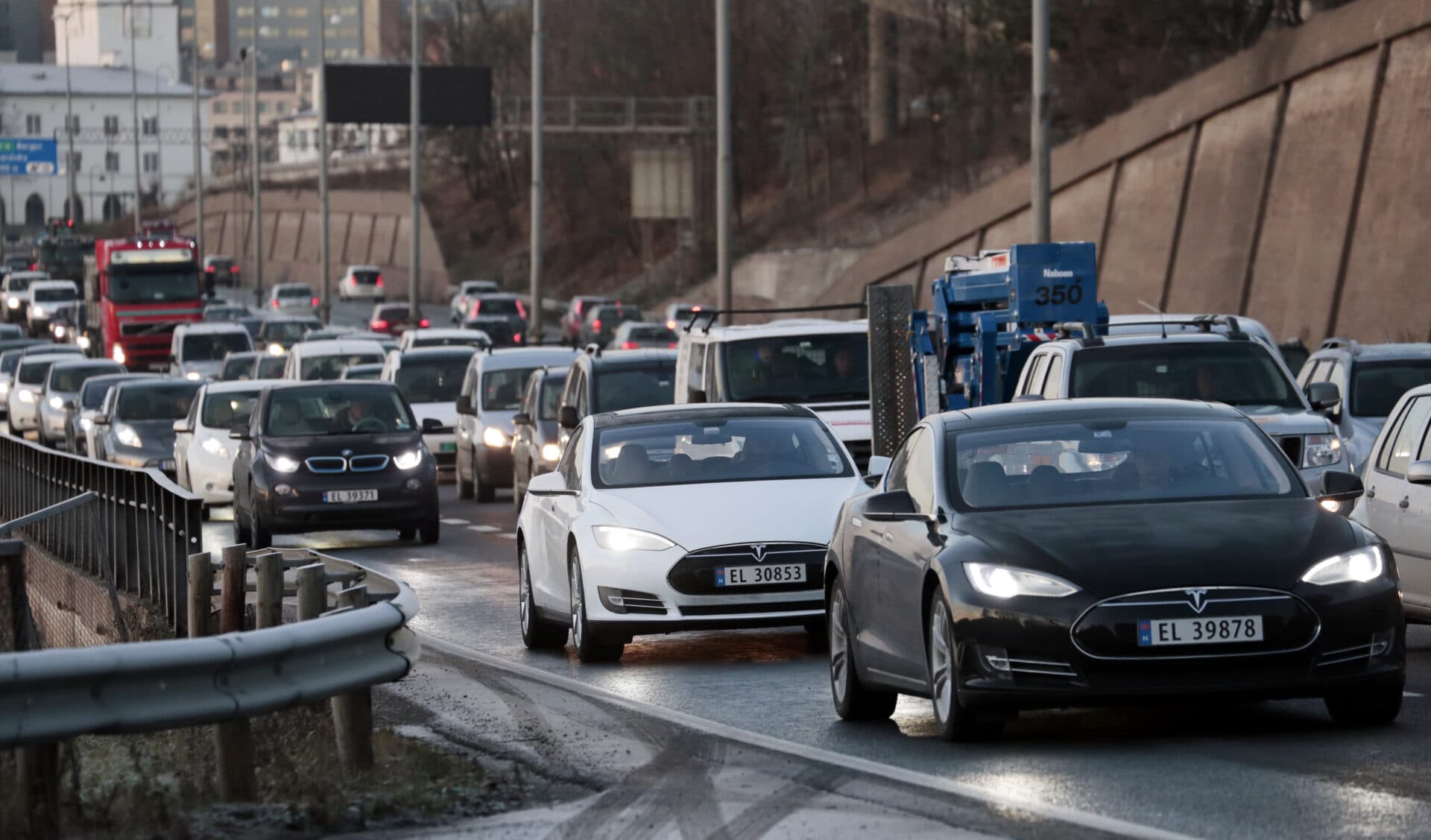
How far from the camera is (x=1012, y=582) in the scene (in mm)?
9562

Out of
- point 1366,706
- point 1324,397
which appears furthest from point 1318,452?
point 1366,706

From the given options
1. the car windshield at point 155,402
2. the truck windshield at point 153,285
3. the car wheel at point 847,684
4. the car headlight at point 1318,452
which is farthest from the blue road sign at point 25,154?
the car wheel at point 847,684

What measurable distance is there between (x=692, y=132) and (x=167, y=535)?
7852 cm

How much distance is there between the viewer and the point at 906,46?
87625mm

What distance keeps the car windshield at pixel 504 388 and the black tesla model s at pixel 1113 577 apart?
2132 centimetres

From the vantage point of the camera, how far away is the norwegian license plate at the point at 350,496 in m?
24.8

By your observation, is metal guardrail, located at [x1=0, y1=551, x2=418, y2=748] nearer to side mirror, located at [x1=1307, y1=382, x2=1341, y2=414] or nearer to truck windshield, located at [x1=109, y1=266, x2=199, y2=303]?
side mirror, located at [x1=1307, y1=382, x2=1341, y2=414]

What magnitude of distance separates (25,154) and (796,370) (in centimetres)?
11037

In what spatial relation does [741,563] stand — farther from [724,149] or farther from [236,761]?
[724,149]

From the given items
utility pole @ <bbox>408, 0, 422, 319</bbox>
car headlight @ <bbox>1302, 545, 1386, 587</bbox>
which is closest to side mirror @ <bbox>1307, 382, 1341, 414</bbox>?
car headlight @ <bbox>1302, 545, 1386, 587</bbox>

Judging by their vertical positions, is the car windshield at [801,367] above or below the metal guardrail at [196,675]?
below

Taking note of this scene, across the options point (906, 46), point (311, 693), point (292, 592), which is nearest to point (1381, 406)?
point (292, 592)

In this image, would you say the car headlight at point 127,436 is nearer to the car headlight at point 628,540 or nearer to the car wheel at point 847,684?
the car headlight at point 628,540

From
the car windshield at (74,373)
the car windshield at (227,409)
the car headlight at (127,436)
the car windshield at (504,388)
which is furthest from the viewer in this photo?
the car windshield at (74,373)
